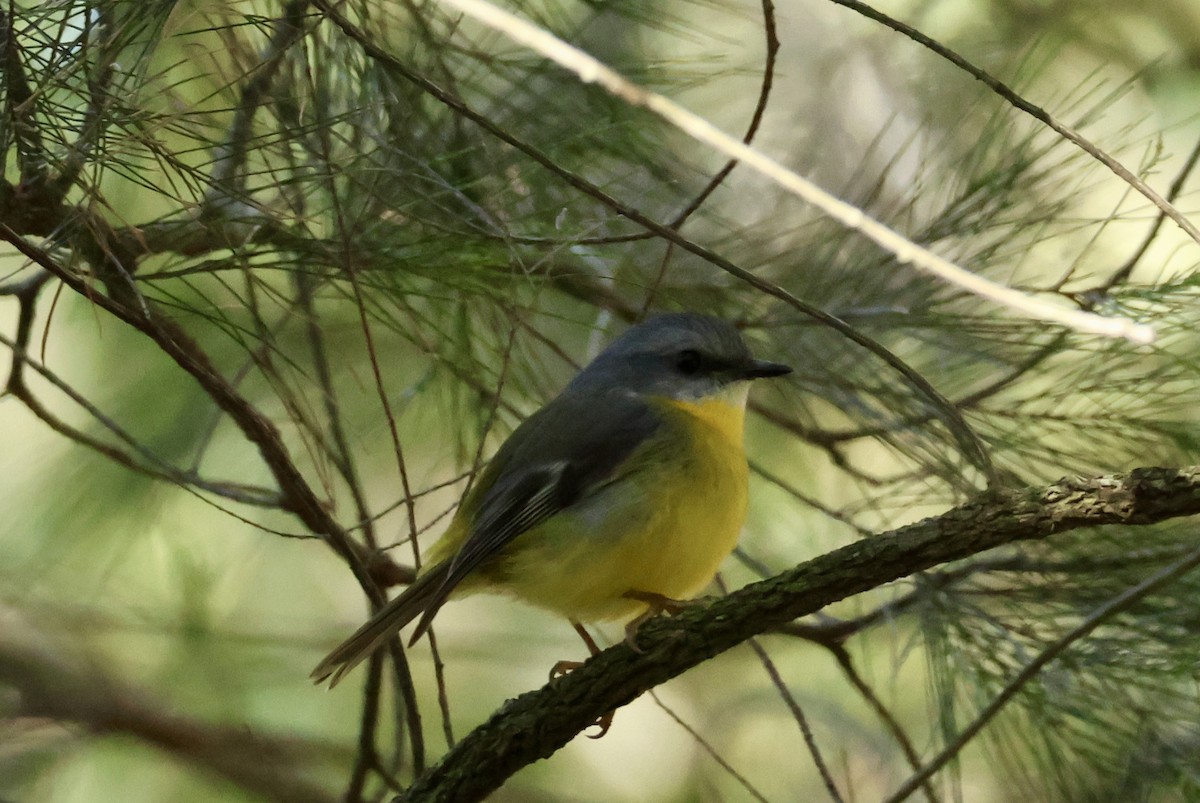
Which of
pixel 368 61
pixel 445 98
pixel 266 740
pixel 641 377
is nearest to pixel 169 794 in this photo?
pixel 266 740

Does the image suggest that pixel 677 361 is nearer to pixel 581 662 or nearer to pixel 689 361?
pixel 689 361

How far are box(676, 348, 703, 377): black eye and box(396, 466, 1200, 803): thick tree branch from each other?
0.89 meters

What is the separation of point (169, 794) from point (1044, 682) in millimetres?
2678

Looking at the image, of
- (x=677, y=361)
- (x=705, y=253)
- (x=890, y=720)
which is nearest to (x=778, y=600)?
(x=705, y=253)

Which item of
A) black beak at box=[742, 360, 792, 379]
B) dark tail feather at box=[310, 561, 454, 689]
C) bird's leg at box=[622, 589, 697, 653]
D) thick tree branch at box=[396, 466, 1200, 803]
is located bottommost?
thick tree branch at box=[396, 466, 1200, 803]

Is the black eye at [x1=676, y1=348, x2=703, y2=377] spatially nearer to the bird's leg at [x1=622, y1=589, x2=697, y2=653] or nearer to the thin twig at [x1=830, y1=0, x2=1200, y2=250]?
the bird's leg at [x1=622, y1=589, x2=697, y2=653]

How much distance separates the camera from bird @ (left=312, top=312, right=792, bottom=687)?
8.58 feet

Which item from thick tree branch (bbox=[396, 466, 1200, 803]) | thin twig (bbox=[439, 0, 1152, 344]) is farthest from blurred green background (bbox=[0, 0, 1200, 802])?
thin twig (bbox=[439, 0, 1152, 344])

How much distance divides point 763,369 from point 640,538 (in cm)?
51

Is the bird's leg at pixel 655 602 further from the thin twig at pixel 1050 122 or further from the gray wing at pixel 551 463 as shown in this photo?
the thin twig at pixel 1050 122

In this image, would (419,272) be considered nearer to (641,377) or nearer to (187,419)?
(641,377)

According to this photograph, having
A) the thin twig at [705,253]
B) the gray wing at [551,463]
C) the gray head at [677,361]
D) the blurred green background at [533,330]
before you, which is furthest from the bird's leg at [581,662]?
the thin twig at [705,253]

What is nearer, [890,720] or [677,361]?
[890,720]

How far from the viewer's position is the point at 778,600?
1.91 metres
